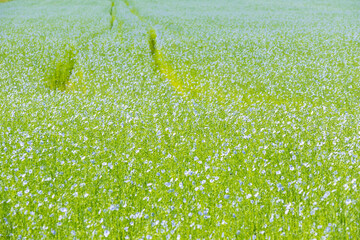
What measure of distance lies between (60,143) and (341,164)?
6.47 m

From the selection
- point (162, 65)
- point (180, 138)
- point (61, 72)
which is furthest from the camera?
point (162, 65)

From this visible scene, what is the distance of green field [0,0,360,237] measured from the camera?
596cm

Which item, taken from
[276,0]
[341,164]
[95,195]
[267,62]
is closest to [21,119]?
[95,195]

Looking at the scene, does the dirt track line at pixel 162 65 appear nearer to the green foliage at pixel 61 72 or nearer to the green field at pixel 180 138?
the green field at pixel 180 138

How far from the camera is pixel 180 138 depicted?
941cm

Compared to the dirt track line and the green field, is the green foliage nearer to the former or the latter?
the green field

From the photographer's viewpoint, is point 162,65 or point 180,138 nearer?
point 180,138

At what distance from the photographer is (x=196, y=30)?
26891 millimetres

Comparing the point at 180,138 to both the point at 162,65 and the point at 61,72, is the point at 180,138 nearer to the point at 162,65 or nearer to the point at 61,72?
the point at 162,65

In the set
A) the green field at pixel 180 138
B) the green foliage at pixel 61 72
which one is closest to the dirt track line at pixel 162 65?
the green field at pixel 180 138

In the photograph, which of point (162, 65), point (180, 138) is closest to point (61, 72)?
point (162, 65)

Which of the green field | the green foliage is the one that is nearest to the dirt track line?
the green field

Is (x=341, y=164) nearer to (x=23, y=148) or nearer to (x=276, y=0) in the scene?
(x=23, y=148)

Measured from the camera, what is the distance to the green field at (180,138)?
5.96 meters
